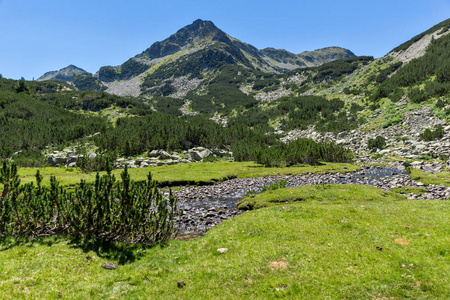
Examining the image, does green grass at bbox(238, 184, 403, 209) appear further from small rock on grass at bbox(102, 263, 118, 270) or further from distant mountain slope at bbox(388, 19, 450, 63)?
distant mountain slope at bbox(388, 19, 450, 63)

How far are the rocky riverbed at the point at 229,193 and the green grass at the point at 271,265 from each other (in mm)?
4698

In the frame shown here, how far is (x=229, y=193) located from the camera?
2994 centimetres

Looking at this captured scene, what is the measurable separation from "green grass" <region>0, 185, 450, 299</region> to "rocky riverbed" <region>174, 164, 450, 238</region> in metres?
4.70

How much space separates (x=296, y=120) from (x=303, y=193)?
7285 centimetres

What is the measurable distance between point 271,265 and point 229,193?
19.4 meters

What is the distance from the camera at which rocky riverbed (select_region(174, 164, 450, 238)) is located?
1988cm

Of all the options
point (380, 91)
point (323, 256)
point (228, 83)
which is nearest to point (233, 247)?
point (323, 256)

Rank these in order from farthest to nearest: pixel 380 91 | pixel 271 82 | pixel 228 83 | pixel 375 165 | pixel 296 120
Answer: pixel 228 83 < pixel 271 82 < pixel 296 120 < pixel 380 91 < pixel 375 165

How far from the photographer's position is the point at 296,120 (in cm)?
9188

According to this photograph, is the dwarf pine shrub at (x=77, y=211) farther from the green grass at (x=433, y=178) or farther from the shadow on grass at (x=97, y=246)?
the green grass at (x=433, y=178)

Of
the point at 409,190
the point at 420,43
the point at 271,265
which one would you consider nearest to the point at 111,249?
the point at 271,265

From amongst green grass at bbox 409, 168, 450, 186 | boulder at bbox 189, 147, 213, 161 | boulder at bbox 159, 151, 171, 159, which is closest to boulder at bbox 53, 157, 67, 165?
boulder at bbox 159, 151, 171, 159

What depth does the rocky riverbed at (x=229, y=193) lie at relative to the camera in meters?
19.9

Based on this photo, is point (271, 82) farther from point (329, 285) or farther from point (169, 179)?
point (329, 285)
